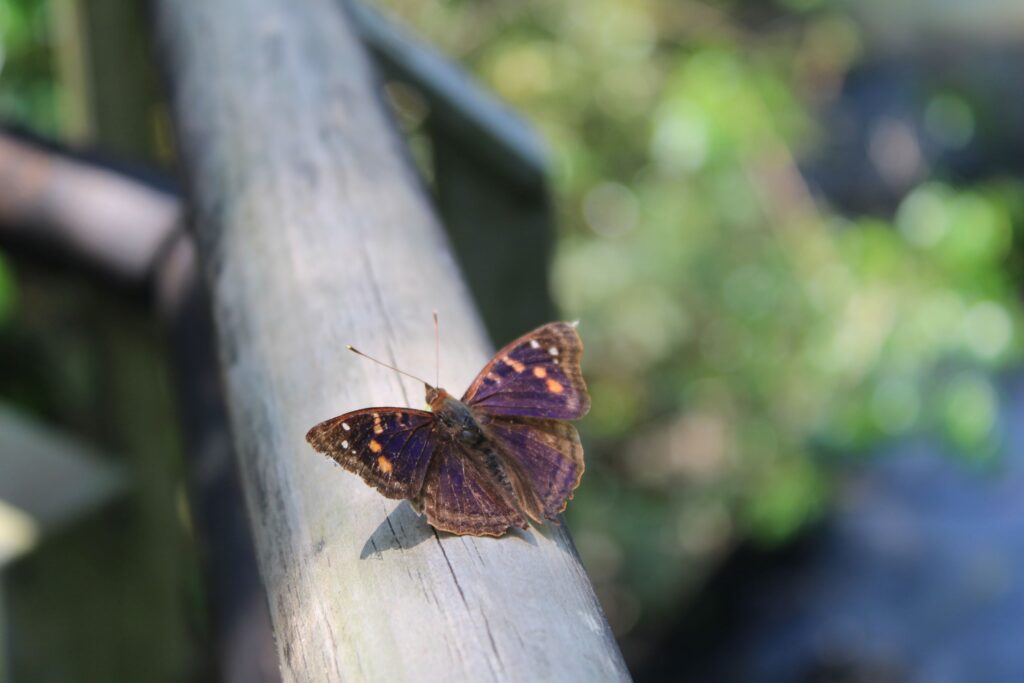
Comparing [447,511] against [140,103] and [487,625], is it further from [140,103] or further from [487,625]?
[140,103]

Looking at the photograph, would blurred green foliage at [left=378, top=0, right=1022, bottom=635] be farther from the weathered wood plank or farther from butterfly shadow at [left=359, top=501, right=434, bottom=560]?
butterfly shadow at [left=359, top=501, right=434, bottom=560]

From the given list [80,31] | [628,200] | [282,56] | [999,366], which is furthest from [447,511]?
[628,200]

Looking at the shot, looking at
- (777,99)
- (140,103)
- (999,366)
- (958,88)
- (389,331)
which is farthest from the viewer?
(958,88)

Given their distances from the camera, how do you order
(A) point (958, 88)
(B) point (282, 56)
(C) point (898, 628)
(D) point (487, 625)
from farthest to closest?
1. (A) point (958, 88)
2. (C) point (898, 628)
3. (B) point (282, 56)
4. (D) point (487, 625)

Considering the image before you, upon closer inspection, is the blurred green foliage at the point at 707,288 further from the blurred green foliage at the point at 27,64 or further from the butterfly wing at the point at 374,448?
the butterfly wing at the point at 374,448

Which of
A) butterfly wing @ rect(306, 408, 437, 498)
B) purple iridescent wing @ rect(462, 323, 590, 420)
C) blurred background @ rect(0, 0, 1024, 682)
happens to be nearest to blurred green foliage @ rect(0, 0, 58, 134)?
blurred background @ rect(0, 0, 1024, 682)

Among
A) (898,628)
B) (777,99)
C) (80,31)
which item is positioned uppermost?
(80,31)

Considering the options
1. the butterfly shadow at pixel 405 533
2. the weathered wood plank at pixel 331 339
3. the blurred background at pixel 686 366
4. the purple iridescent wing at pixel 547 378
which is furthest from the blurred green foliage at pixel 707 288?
the butterfly shadow at pixel 405 533
